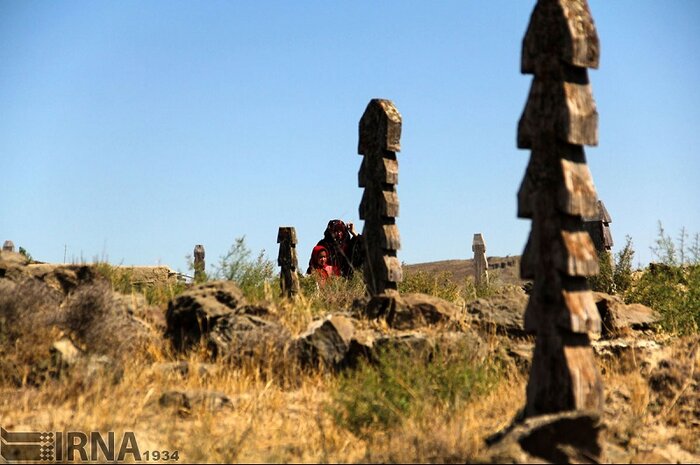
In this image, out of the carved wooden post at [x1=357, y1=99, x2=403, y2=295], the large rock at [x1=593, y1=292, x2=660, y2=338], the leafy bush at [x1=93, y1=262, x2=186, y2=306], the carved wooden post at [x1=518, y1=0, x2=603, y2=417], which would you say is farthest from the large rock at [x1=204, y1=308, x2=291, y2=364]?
A: the large rock at [x1=593, y1=292, x2=660, y2=338]

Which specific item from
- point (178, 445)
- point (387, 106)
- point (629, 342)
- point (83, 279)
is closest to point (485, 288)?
point (387, 106)

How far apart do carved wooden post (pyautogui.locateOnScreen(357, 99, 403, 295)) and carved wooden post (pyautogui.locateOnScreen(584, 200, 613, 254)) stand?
9472 millimetres

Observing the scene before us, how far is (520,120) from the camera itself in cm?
730

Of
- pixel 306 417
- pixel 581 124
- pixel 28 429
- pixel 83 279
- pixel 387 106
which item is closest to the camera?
pixel 581 124

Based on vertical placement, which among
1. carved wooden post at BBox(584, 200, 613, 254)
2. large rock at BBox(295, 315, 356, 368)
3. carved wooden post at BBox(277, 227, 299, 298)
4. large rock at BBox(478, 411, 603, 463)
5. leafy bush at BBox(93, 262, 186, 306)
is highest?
carved wooden post at BBox(584, 200, 613, 254)

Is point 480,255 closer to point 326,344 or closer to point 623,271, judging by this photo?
point 623,271

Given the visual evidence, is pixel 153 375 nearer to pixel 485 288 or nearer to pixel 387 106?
pixel 387 106

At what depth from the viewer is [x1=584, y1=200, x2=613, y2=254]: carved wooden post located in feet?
68.3

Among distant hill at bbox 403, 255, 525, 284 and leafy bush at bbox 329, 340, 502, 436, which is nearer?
leafy bush at bbox 329, 340, 502, 436

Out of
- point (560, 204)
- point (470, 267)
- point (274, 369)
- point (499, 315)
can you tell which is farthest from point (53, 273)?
point (470, 267)

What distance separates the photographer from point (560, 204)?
271 inches

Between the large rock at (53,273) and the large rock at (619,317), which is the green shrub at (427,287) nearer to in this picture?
the large rock at (619,317)

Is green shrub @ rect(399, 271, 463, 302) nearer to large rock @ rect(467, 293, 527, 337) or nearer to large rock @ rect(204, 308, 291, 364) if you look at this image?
large rock @ rect(467, 293, 527, 337)

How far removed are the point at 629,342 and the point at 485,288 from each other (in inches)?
274
